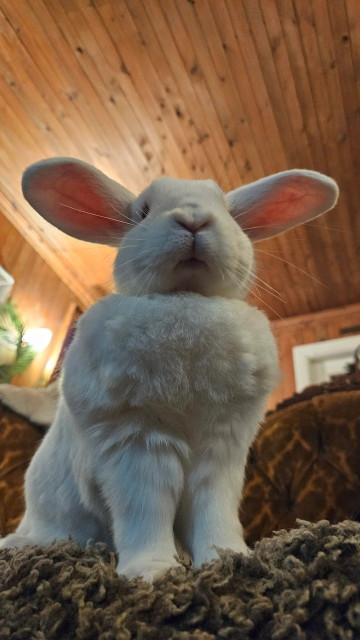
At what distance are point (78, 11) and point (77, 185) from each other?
1400 millimetres

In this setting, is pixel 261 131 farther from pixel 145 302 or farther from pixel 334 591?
pixel 334 591

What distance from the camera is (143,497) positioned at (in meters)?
0.62

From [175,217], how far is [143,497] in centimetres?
36

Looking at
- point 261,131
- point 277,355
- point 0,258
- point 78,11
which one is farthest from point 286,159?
point 277,355

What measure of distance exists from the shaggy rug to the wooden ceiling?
Result: 1.21 meters

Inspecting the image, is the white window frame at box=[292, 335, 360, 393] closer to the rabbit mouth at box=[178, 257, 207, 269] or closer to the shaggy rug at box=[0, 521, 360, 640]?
the rabbit mouth at box=[178, 257, 207, 269]

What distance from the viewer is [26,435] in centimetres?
137

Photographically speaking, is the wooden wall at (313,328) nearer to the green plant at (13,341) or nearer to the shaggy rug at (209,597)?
the green plant at (13,341)

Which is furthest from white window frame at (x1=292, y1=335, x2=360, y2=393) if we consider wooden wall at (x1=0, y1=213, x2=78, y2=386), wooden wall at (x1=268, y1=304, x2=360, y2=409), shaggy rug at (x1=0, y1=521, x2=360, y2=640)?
shaggy rug at (x1=0, y1=521, x2=360, y2=640)

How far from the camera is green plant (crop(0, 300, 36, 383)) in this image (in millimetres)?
2189

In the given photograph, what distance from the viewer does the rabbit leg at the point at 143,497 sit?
1.99ft

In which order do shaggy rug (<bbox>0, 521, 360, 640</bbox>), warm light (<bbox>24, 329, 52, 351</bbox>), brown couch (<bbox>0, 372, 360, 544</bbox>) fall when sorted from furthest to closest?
warm light (<bbox>24, 329, 52, 351</bbox>)
brown couch (<bbox>0, 372, 360, 544</bbox>)
shaggy rug (<bbox>0, 521, 360, 640</bbox>)

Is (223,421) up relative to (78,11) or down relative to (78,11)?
down

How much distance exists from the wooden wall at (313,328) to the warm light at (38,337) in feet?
4.92
